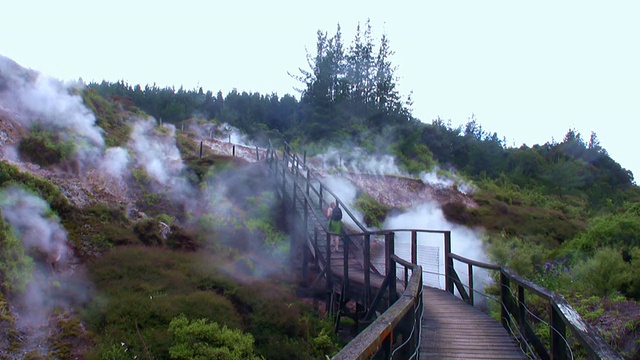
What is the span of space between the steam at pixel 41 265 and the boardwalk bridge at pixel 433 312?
5.82 metres

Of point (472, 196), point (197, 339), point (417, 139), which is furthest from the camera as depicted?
point (417, 139)

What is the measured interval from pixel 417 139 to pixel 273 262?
1077 inches

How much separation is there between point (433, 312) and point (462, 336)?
163 cm

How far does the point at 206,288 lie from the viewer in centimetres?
1109

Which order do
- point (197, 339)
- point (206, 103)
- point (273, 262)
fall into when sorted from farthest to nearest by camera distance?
point (206, 103) → point (273, 262) → point (197, 339)

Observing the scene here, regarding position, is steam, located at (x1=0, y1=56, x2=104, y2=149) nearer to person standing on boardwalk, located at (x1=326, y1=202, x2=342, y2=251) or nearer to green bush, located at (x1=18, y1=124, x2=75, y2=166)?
green bush, located at (x1=18, y1=124, x2=75, y2=166)

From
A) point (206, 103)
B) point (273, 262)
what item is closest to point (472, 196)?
point (273, 262)

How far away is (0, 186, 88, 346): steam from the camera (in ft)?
28.8

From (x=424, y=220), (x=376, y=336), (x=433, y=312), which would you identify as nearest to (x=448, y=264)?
(x=433, y=312)

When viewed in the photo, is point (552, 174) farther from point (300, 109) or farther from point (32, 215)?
point (32, 215)

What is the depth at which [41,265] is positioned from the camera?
399 inches

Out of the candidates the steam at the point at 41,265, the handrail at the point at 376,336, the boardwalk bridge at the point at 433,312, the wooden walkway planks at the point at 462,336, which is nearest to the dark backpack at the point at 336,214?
the boardwalk bridge at the point at 433,312

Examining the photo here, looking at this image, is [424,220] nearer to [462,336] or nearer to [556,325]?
[462,336]

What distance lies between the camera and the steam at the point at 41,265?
8.79m
